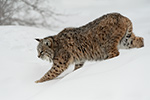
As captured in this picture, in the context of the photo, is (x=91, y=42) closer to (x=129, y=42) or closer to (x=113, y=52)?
(x=113, y=52)

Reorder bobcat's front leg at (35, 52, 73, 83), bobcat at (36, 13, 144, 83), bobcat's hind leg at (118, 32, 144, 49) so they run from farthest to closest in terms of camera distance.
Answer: bobcat's hind leg at (118, 32, 144, 49) → bobcat at (36, 13, 144, 83) → bobcat's front leg at (35, 52, 73, 83)

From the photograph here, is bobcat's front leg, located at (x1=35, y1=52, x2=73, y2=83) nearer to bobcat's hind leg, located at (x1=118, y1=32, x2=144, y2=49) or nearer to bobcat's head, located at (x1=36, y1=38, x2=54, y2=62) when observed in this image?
bobcat's head, located at (x1=36, y1=38, x2=54, y2=62)

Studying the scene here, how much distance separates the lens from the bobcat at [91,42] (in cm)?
490

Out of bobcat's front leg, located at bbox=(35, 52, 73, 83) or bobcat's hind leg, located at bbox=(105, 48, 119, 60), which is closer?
bobcat's front leg, located at bbox=(35, 52, 73, 83)

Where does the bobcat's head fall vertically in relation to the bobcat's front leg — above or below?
above

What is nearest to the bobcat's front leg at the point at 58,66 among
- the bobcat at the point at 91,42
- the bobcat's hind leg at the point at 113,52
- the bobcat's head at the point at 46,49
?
the bobcat at the point at 91,42

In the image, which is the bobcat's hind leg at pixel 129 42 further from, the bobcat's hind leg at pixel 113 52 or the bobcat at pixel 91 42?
the bobcat's hind leg at pixel 113 52

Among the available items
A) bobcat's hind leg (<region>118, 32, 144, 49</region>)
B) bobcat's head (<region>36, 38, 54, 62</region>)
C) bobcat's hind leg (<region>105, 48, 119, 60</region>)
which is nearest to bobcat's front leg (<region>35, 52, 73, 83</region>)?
bobcat's head (<region>36, 38, 54, 62</region>)

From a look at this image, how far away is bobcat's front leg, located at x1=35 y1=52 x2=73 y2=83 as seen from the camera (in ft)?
15.2

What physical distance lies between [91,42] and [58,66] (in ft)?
2.78

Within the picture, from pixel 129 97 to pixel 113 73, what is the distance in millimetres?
581

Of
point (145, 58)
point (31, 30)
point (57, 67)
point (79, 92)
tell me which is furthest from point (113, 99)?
point (31, 30)

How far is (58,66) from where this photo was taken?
470 centimetres

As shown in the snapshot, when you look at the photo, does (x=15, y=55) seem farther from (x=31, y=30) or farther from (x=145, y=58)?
(x=145, y=58)
